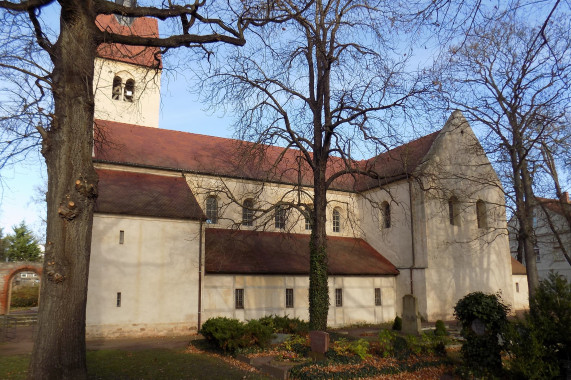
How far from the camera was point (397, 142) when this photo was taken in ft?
43.3

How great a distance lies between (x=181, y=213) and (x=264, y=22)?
1243 centimetres

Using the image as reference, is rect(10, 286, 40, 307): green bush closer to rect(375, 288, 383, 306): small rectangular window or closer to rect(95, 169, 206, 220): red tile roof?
rect(95, 169, 206, 220): red tile roof

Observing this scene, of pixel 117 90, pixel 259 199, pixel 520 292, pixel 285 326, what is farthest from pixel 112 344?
pixel 520 292

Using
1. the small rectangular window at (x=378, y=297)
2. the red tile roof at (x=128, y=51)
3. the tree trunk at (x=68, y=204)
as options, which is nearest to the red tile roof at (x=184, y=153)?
the small rectangular window at (x=378, y=297)

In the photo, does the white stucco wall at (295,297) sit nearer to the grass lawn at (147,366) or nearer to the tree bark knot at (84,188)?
the grass lawn at (147,366)

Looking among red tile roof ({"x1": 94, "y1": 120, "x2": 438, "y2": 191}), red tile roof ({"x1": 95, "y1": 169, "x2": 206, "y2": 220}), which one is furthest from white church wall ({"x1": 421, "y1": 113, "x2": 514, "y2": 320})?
red tile roof ({"x1": 95, "y1": 169, "x2": 206, "y2": 220})

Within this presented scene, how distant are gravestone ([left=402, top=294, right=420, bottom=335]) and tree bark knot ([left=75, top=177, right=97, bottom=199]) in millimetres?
15615

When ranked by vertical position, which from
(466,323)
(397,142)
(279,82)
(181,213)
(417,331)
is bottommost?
(417,331)

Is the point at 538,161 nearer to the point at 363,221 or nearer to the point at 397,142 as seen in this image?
the point at 397,142

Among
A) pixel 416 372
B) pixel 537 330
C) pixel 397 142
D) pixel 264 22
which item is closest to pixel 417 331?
pixel 416 372

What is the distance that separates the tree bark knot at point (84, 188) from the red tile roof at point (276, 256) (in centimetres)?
1272

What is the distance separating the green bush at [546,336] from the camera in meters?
7.71

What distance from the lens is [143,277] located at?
59.1 feet

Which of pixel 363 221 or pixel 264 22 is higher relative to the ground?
pixel 264 22
